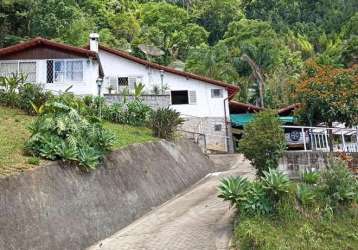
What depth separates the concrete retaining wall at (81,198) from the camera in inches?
379

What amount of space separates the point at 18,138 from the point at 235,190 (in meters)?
7.18

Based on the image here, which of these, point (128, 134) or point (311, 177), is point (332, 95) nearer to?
point (311, 177)

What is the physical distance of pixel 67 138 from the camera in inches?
518

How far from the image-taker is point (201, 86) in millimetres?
31969

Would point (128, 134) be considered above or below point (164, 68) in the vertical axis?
below

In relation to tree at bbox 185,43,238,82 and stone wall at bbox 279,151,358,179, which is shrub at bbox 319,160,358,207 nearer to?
stone wall at bbox 279,151,358,179

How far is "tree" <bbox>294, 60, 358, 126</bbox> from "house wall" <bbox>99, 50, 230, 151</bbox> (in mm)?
13276

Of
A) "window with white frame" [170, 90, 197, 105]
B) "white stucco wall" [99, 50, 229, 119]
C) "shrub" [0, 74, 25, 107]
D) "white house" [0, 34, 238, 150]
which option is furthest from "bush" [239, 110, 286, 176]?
"window with white frame" [170, 90, 197, 105]

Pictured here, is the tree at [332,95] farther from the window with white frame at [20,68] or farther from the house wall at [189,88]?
the window with white frame at [20,68]

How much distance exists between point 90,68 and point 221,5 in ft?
173

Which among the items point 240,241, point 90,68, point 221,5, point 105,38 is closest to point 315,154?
point 240,241

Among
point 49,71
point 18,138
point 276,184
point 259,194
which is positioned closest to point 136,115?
point 49,71

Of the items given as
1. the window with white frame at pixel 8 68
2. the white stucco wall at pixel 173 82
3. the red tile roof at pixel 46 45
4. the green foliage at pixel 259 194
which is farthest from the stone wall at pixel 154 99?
the green foliage at pixel 259 194

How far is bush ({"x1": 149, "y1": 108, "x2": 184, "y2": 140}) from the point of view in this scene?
2072 centimetres
